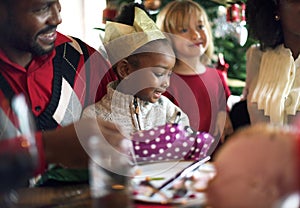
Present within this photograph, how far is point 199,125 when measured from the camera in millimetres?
1720

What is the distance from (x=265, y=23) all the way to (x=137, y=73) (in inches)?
16.1

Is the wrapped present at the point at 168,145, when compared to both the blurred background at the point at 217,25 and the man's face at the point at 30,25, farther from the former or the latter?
the blurred background at the point at 217,25

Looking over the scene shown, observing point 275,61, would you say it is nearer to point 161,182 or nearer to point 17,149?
point 161,182

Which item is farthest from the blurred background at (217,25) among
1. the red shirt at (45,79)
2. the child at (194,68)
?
the red shirt at (45,79)

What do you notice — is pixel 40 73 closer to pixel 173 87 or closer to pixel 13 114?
pixel 13 114

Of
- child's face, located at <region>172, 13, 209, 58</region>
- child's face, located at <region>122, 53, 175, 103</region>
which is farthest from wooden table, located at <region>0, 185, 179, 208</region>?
child's face, located at <region>172, 13, 209, 58</region>

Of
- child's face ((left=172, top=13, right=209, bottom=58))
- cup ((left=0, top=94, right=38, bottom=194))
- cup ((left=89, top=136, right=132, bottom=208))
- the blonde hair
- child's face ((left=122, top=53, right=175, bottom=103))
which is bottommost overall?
child's face ((left=172, top=13, right=209, bottom=58))

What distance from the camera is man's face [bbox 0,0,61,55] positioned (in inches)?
43.1

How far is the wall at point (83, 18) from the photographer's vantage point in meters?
2.18

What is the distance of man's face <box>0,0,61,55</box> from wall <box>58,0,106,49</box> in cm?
103

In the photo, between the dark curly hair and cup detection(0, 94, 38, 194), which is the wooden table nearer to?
cup detection(0, 94, 38, 194)

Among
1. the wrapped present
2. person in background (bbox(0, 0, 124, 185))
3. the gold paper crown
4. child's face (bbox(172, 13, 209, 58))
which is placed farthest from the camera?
child's face (bbox(172, 13, 209, 58))

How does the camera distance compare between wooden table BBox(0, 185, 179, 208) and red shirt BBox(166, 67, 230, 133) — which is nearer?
wooden table BBox(0, 185, 179, 208)

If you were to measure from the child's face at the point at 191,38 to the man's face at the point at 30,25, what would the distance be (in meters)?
0.99
